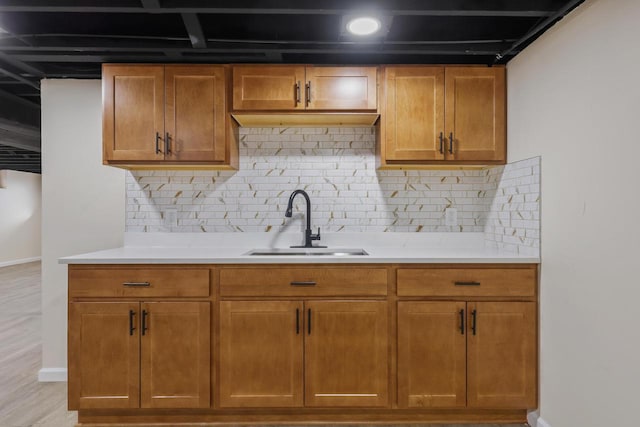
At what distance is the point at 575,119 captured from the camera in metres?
1.80

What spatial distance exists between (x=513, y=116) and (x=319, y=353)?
1.82m

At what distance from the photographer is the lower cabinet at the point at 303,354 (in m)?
2.10

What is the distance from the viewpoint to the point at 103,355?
2.09 meters

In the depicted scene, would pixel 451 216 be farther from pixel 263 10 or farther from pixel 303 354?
pixel 263 10

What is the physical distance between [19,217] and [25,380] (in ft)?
27.4

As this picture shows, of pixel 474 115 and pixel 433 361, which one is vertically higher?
pixel 474 115

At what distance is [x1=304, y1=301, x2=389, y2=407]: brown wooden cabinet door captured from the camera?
2104mm

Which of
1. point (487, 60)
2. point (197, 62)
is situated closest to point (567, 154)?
point (487, 60)

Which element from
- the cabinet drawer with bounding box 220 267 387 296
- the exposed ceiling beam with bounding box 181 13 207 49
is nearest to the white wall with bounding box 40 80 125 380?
the exposed ceiling beam with bounding box 181 13 207 49

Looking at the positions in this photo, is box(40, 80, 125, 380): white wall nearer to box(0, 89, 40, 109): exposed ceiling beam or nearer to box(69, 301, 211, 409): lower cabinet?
box(69, 301, 211, 409): lower cabinet

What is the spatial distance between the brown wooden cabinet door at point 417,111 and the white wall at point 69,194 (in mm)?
1951

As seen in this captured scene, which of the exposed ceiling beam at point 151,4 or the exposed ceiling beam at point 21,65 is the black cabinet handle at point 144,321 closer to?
the exposed ceiling beam at point 151,4

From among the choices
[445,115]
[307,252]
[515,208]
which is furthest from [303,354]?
[445,115]

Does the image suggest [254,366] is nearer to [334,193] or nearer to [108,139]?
A: [334,193]
